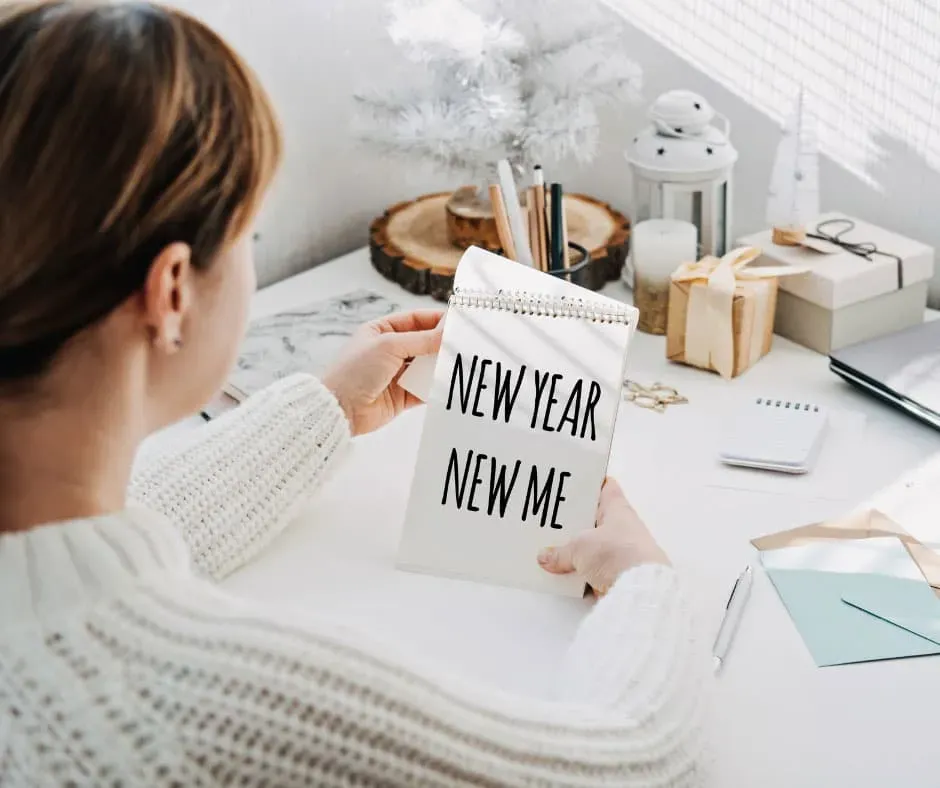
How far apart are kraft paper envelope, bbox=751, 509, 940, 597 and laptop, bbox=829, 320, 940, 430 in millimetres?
168

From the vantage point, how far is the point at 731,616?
0.86 meters

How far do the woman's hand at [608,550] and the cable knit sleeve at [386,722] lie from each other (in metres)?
0.14

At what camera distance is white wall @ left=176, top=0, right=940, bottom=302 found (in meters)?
1.37

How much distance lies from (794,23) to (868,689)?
0.85 metres

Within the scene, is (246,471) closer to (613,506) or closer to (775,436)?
(613,506)

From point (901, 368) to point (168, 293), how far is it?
79 centimetres

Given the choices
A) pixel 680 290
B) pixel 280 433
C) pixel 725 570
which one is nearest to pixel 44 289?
pixel 280 433

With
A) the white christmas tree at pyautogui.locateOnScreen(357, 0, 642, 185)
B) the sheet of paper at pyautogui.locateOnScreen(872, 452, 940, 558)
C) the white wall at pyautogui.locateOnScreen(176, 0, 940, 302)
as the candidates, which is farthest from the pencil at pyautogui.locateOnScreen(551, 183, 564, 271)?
the sheet of paper at pyautogui.locateOnScreen(872, 452, 940, 558)

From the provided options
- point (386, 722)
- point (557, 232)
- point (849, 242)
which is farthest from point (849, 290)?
point (386, 722)

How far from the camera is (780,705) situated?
781 mm

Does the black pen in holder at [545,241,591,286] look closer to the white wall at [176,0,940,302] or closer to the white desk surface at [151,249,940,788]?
the white desk surface at [151,249,940,788]

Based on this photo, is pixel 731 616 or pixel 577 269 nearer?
pixel 731 616

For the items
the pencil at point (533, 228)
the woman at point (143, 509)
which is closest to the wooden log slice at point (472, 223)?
the pencil at point (533, 228)

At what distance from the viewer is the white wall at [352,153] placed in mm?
1369
